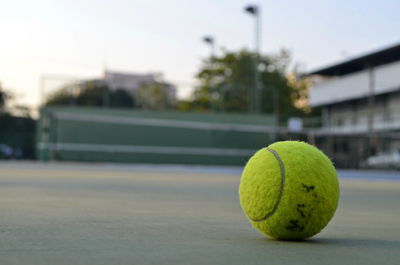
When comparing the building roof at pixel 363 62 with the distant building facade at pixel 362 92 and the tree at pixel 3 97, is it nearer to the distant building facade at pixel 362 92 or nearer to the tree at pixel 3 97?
the distant building facade at pixel 362 92

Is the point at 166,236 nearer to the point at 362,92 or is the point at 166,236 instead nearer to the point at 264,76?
the point at 362,92

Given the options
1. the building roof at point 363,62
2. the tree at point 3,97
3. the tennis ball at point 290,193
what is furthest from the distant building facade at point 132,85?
the tennis ball at point 290,193

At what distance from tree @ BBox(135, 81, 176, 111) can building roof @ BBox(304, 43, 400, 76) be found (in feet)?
58.9

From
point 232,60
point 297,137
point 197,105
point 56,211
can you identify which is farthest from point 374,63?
point 56,211

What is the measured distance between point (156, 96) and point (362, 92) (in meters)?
20.0

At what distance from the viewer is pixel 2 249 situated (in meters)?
3.27

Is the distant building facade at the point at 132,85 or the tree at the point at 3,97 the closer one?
the distant building facade at the point at 132,85

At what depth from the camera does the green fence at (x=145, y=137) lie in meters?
26.4

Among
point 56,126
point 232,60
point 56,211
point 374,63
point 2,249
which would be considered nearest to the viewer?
point 2,249

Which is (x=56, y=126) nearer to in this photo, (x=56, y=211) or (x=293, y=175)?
(x=56, y=211)

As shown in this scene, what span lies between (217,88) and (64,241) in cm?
2570

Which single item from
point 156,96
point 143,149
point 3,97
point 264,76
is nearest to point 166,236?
point 143,149

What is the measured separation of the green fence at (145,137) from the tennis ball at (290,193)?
21.7m

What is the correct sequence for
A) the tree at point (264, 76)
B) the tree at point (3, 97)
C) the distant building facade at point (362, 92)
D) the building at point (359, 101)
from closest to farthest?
1. the building at point (359, 101)
2. the tree at point (3, 97)
3. the distant building facade at point (362, 92)
4. the tree at point (264, 76)
